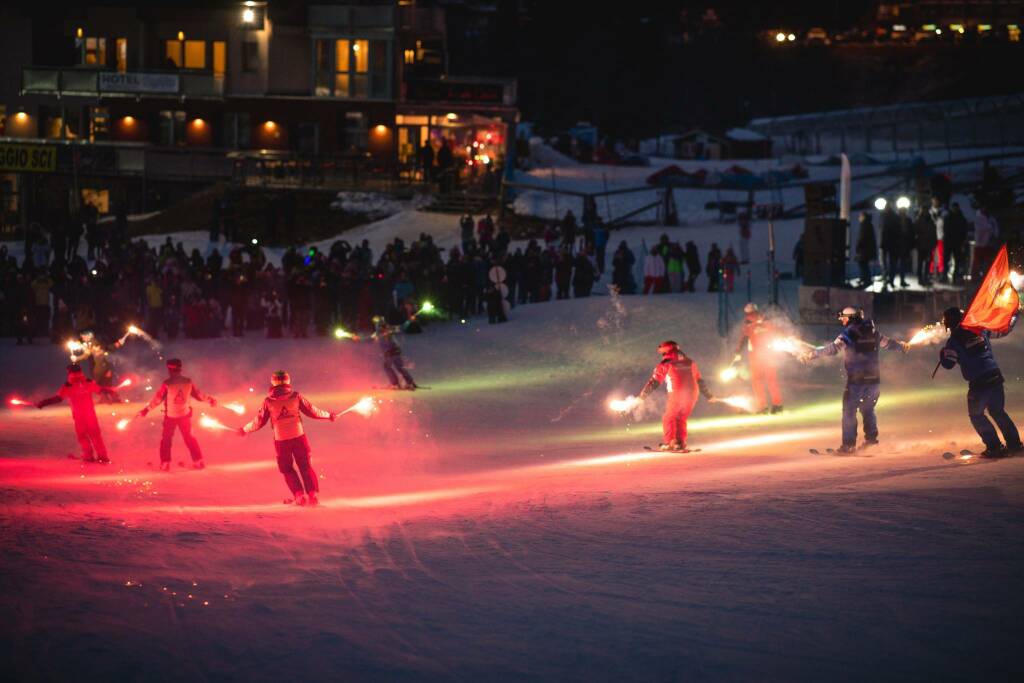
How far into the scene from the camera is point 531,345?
81.4 ft

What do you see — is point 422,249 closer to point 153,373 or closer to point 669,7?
point 153,373

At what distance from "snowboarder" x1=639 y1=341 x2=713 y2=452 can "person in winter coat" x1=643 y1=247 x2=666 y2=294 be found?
472 inches

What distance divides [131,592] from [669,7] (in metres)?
92.8

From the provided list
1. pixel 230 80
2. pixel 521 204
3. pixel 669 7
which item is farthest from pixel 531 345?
pixel 669 7

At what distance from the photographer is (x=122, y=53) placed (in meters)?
49.4

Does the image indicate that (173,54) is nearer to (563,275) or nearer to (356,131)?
(356,131)

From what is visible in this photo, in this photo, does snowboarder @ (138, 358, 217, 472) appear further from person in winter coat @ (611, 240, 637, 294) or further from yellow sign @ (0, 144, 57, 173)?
yellow sign @ (0, 144, 57, 173)

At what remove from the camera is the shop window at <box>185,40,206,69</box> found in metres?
49.1

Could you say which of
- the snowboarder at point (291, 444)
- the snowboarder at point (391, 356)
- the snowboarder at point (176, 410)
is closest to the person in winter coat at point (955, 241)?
the snowboarder at point (391, 356)

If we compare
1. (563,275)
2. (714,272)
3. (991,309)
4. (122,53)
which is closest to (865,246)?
(714,272)

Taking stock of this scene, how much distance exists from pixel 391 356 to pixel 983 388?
1035 centimetres

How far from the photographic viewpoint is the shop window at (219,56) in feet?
161

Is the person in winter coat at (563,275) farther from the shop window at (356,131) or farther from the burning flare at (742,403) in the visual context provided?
the shop window at (356,131)

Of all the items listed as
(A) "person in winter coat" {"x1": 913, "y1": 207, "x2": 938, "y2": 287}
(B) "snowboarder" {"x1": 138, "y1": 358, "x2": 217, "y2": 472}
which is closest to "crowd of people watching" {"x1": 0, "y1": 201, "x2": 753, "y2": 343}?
(A) "person in winter coat" {"x1": 913, "y1": 207, "x2": 938, "y2": 287}
